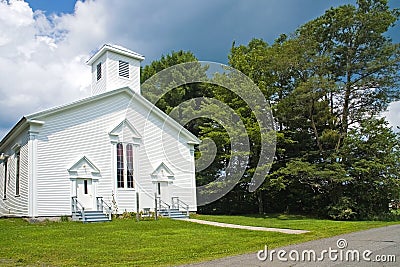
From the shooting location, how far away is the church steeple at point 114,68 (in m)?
19.8

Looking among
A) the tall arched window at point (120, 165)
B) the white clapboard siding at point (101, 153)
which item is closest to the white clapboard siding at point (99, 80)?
the white clapboard siding at point (101, 153)

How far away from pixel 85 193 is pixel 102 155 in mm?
1792

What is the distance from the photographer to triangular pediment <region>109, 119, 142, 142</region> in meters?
18.2

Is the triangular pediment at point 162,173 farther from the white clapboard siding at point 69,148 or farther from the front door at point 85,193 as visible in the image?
the front door at point 85,193

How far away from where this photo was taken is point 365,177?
2209 cm

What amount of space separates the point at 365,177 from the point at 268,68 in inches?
331

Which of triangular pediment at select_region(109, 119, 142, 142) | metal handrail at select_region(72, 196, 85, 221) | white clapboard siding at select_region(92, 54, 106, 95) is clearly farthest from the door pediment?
white clapboard siding at select_region(92, 54, 106, 95)

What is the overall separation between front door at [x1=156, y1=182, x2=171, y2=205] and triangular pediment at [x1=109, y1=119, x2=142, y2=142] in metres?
2.52

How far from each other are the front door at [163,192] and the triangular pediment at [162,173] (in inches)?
10.8

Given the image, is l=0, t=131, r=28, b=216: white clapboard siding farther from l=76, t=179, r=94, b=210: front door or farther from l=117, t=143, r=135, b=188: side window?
l=117, t=143, r=135, b=188: side window

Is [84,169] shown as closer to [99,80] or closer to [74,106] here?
[74,106]

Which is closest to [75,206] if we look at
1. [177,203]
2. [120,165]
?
[120,165]

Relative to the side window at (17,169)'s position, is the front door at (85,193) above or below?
below

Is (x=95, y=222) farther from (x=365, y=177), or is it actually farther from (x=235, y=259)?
(x=365, y=177)
